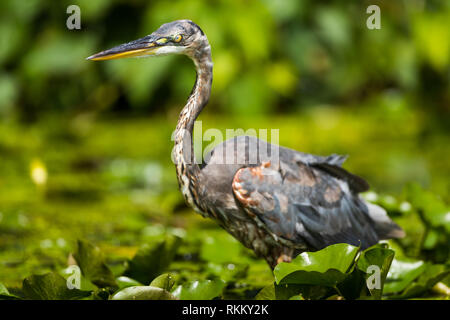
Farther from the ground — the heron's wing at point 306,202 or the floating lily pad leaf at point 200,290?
the heron's wing at point 306,202

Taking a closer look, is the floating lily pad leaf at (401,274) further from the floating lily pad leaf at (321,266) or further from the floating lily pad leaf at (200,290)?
the floating lily pad leaf at (200,290)

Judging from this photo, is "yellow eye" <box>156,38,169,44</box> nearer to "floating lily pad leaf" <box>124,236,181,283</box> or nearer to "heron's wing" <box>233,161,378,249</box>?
"heron's wing" <box>233,161,378,249</box>

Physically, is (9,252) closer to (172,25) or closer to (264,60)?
(172,25)

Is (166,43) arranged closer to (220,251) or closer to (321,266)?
(321,266)

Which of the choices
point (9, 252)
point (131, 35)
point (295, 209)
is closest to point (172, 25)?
point (295, 209)

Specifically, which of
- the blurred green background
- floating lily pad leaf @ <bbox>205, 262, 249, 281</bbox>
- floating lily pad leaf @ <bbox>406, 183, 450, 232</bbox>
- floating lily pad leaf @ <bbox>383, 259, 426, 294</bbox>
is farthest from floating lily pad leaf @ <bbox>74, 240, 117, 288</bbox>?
the blurred green background

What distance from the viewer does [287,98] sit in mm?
6734

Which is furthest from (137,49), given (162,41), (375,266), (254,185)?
(375,266)

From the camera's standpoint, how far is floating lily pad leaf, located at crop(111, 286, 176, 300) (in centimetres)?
227

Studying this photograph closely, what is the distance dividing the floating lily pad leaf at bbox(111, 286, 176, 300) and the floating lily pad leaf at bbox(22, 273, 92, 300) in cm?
20

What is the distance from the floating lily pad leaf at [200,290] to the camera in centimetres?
246

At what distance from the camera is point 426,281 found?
264cm

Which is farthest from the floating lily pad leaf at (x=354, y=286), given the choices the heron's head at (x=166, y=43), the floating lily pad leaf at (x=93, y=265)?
the heron's head at (x=166, y=43)
